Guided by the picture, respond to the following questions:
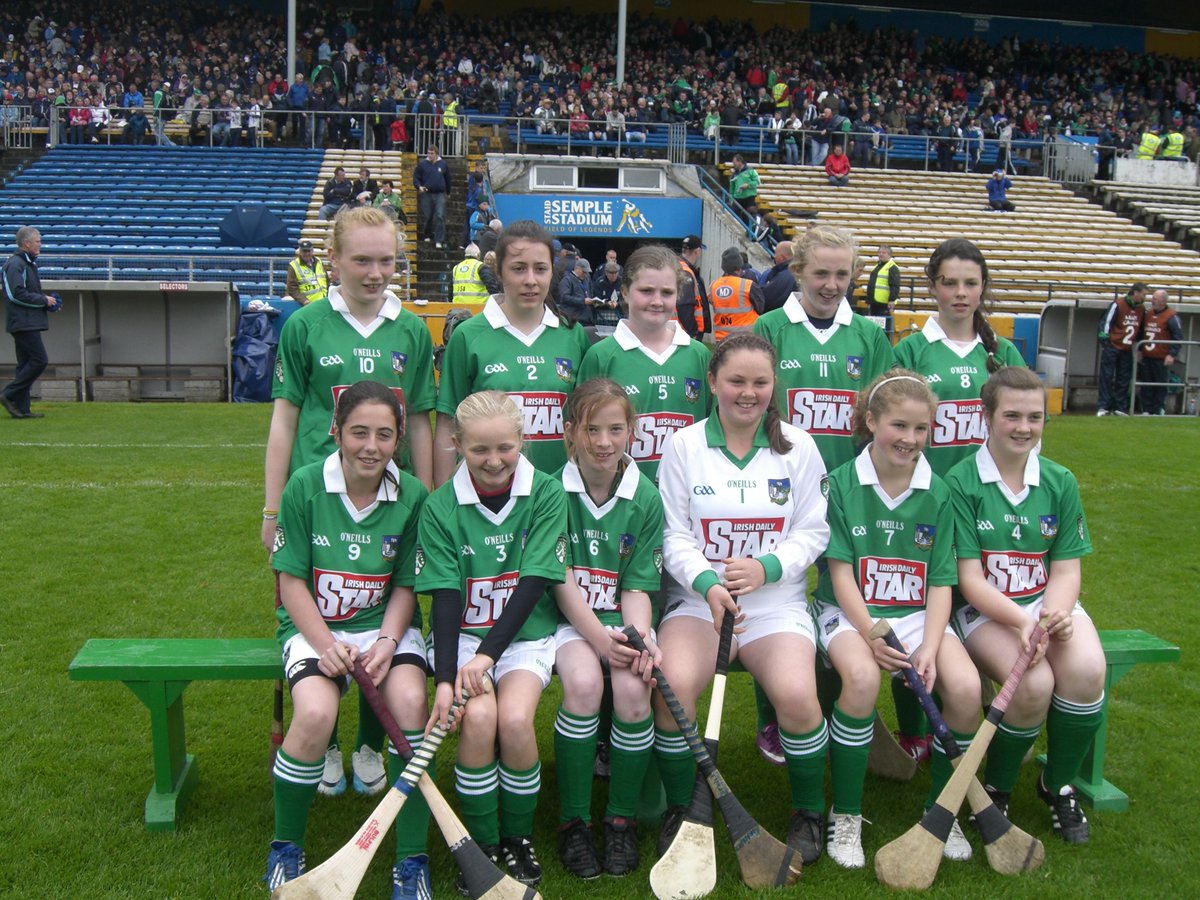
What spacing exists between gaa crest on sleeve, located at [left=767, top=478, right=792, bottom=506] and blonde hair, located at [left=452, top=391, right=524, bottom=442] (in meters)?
0.89

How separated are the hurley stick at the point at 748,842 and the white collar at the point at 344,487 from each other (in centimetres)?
110

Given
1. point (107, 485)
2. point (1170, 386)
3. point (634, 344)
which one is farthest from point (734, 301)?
point (634, 344)

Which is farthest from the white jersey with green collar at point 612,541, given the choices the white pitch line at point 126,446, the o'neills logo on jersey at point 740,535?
the white pitch line at point 126,446

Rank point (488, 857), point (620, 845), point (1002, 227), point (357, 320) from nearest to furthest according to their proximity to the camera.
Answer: point (488, 857)
point (620, 845)
point (357, 320)
point (1002, 227)

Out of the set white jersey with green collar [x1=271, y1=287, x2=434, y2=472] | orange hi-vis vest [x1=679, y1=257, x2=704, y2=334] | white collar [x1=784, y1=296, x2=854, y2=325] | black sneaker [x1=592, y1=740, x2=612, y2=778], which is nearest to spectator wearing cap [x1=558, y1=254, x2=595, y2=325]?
orange hi-vis vest [x1=679, y1=257, x2=704, y2=334]

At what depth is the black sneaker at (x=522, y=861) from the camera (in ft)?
10.7

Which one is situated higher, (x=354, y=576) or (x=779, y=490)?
(x=779, y=490)

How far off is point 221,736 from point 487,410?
184 cm

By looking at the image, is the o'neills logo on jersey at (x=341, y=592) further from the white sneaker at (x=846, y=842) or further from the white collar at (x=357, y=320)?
the white sneaker at (x=846, y=842)

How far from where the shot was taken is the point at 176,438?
35.0 ft

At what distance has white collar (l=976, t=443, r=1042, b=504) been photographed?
3.77 m

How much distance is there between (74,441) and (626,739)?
28.0 feet

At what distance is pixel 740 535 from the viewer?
3783 millimetres

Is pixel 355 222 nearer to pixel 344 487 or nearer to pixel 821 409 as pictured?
pixel 344 487
